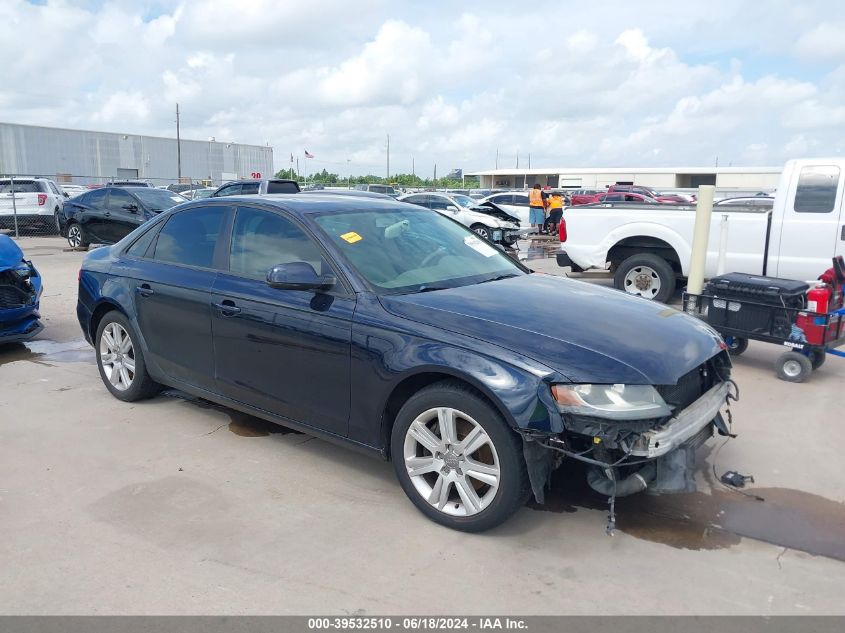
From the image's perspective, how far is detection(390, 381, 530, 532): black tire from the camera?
3.26 metres

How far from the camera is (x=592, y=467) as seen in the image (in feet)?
11.1

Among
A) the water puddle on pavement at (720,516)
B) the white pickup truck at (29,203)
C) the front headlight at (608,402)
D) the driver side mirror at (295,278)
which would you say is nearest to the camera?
the front headlight at (608,402)

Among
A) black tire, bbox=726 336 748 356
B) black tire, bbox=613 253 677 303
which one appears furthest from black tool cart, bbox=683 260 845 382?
black tire, bbox=613 253 677 303

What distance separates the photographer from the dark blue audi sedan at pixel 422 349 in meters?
3.24

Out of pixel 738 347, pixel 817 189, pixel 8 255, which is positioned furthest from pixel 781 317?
pixel 8 255

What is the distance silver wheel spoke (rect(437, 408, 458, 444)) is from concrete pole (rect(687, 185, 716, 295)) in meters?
4.53

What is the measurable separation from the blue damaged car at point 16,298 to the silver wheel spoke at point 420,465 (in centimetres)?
490

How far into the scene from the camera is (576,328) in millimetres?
3527

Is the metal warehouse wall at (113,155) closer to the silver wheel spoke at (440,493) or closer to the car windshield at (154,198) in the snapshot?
the car windshield at (154,198)

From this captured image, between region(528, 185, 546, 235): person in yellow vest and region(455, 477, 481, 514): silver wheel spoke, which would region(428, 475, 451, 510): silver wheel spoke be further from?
region(528, 185, 546, 235): person in yellow vest

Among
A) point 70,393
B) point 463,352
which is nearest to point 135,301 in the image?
point 70,393

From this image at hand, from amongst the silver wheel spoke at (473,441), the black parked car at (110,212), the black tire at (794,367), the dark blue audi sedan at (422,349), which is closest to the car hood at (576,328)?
the dark blue audi sedan at (422,349)

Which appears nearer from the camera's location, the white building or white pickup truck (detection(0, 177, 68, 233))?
white pickup truck (detection(0, 177, 68, 233))
